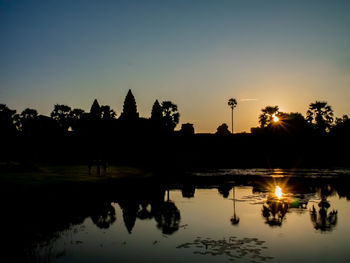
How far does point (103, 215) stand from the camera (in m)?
21.9

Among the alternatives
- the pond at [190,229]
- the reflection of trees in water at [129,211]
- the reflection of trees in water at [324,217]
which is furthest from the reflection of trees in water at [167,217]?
the reflection of trees in water at [324,217]

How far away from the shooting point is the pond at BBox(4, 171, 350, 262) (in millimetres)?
13641

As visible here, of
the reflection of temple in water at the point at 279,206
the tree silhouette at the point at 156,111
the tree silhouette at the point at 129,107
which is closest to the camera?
the reflection of temple in water at the point at 279,206

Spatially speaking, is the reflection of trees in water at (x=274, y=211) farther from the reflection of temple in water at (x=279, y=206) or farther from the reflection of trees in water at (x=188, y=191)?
the reflection of trees in water at (x=188, y=191)

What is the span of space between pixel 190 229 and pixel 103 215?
6309 mm

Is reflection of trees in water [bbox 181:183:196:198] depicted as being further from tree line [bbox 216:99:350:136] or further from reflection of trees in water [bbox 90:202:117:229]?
tree line [bbox 216:99:350:136]

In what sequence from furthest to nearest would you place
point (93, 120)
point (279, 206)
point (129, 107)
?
point (129, 107), point (93, 120), point (279, 206)

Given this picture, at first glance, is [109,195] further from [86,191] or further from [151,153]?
[151,153]

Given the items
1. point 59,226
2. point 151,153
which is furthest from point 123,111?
point 59,226

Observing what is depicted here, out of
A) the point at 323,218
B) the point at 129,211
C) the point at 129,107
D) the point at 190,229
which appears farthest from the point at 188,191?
the point at 129,107

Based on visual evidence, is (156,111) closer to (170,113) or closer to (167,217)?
(170,113)

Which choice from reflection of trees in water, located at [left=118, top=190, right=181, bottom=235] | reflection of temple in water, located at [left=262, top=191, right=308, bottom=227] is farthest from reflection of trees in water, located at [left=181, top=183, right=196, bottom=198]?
reflection of temple in water, located at [left=262, top=191, right=308, bottom=227]

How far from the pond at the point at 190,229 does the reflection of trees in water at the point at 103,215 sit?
58mm

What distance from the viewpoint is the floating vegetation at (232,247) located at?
13172mm
